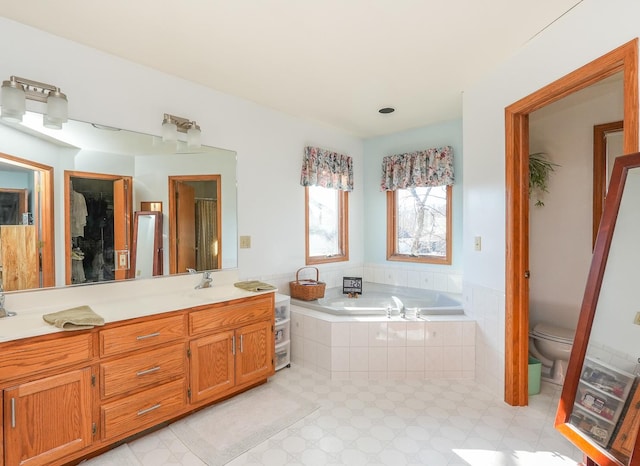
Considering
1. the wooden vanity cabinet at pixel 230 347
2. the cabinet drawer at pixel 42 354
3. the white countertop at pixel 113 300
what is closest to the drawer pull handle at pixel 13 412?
the cabinet drawer at pixel 42 354

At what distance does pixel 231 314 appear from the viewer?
2.31 m

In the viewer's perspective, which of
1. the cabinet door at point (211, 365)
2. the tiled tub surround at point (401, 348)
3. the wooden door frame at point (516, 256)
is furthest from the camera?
the tiled tub surround at point (401, 348)

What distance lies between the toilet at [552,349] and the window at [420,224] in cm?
107

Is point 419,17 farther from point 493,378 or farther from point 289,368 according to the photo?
point 289,368

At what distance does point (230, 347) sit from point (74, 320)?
3.20 ft

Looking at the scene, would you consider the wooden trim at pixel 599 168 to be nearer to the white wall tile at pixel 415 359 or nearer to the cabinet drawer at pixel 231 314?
the white wall tile at pixel 415 359

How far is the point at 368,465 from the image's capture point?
1.71 m

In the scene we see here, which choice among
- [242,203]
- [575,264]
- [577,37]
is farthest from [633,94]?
[242,203]

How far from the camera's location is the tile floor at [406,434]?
5.75 ft

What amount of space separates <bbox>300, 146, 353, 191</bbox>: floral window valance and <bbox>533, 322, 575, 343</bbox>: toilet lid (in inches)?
92.9

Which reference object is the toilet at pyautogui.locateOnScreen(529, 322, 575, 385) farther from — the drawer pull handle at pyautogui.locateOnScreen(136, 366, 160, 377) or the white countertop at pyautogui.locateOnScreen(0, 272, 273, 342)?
the drawer pull handle at pyautogui.locateOnScreen(136, 366, 160, 377)

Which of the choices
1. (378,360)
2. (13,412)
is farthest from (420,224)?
(13,412)

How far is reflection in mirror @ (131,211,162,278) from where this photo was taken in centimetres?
230

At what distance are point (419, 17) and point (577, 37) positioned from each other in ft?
2.77
